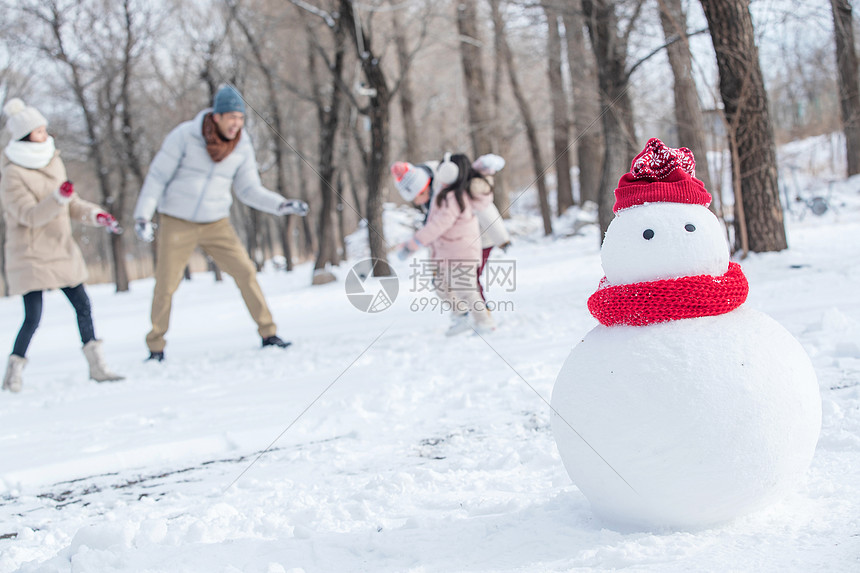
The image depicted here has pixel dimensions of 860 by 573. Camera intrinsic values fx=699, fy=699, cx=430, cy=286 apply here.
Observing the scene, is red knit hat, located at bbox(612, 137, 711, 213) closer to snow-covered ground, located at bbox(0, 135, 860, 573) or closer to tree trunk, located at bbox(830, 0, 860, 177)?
snow-covered ground, located at bbox(0, 135, 860, 573)

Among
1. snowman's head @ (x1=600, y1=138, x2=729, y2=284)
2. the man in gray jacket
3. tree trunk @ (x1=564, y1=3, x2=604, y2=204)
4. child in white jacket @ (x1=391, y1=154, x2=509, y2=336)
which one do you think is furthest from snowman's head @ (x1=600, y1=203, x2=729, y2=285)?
tree trunk @ (x1=564, y1=3, x2=604, y2=204)

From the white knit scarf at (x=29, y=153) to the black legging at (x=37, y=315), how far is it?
93cm

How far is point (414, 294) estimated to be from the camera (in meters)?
8.80

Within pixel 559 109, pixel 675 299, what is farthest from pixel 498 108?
pixel 675 299

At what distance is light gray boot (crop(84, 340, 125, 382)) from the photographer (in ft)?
17.0

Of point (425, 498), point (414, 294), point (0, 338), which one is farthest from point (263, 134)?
point (425, 498)

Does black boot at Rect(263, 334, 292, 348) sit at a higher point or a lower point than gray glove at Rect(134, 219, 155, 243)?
lower

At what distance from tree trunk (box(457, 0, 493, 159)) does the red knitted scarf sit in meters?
14.5

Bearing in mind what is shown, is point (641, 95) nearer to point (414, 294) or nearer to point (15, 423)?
point (414, 294)

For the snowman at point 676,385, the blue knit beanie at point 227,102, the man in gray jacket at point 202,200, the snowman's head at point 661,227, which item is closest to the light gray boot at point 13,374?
the man in gray jacket at point 202,200

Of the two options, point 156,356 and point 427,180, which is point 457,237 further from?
point 156,356

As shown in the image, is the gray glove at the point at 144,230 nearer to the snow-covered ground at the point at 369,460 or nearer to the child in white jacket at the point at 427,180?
the snow-covered ground at the point at 369,460

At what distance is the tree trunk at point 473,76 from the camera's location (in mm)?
16078

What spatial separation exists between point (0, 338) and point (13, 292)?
5.93m
